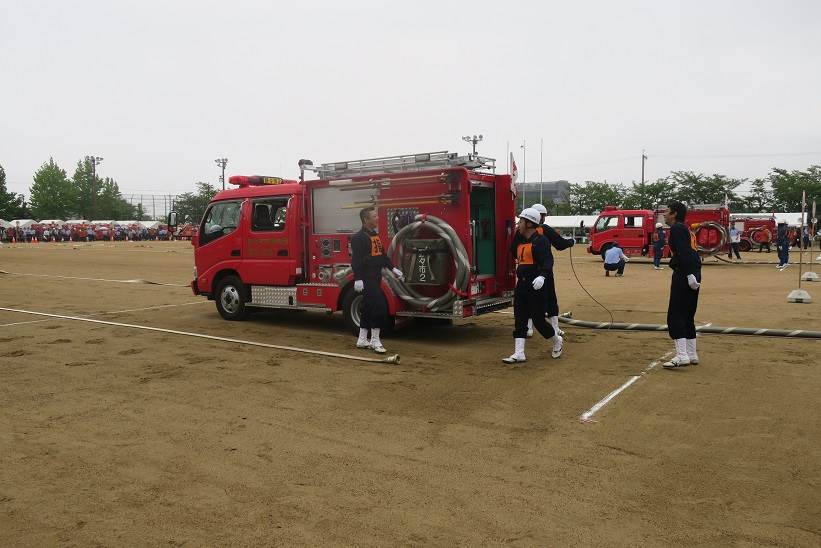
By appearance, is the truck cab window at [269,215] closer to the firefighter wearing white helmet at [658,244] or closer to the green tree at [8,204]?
the firefighter wearing white helmet at [658,244]

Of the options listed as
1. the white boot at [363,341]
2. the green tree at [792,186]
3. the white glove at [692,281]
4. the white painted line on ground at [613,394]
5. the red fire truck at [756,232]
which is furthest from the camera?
the green tree at [792,186]

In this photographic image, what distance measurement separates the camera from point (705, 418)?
609 cm

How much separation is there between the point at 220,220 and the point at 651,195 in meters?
61.1

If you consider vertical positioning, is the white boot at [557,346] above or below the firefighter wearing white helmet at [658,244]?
below

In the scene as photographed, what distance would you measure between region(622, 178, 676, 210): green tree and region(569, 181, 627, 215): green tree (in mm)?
2360

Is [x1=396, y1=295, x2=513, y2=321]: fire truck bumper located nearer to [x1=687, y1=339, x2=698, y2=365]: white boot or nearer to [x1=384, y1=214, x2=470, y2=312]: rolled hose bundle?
[x1=384, y1=214, x2=470, y2=312]: rolled hose bundle

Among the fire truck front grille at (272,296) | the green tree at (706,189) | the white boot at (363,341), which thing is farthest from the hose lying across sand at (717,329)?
the green tree at (706,189)

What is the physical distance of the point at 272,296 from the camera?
11.7m

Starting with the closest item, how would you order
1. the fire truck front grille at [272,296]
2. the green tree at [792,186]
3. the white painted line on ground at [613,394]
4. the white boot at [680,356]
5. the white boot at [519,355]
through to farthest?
the white painted line on ground at [613,394], the white boot at [680,356], the white boot at [519,355], the fire truck front grille at [272,296], the green tree at [792,186]

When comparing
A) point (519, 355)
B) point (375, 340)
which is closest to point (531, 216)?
point (519, 355)

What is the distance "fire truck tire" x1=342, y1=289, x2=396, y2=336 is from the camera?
10594mm

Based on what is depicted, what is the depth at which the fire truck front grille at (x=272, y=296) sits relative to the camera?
11492mm

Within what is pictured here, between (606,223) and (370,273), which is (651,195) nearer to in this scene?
(606,223)

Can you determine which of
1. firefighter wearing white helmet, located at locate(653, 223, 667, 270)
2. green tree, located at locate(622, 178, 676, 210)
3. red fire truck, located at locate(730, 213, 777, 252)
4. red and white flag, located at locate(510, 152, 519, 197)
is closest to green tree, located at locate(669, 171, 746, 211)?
green tree, located at locate(622, 178, 676, 210)
